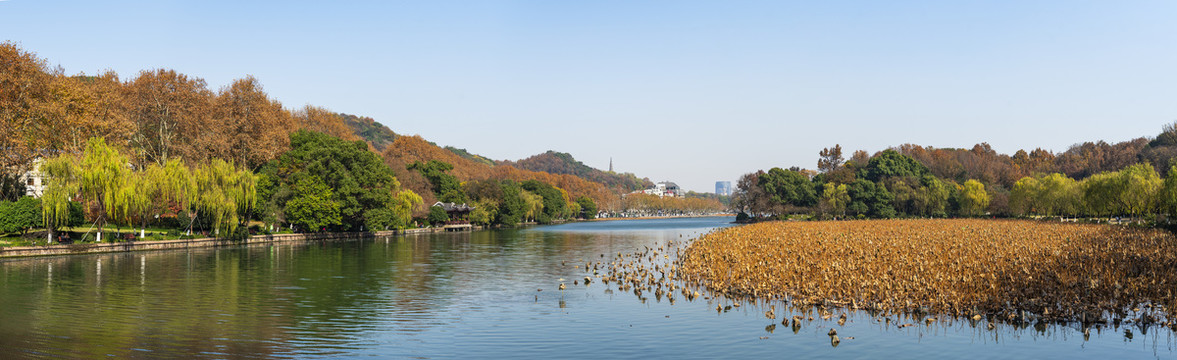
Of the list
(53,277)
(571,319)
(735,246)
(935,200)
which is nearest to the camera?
(571,319)

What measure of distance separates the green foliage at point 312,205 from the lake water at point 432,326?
1337 inches

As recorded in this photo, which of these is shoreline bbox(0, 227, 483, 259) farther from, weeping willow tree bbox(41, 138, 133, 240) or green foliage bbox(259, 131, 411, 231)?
green foliage bbox(259, 131, 411, 231)

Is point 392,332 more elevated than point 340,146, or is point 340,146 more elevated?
point 340,146

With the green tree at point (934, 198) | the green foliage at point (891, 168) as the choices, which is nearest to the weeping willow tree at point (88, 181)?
the green tree at point (934, 198)

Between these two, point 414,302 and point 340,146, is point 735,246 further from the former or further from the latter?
point 340,146

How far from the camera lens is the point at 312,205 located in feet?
228

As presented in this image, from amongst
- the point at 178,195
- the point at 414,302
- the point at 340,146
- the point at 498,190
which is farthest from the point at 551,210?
the point at 414,302

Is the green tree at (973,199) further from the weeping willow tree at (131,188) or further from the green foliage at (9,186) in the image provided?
the green foliage at (9,186)

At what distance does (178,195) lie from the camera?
2151 inches

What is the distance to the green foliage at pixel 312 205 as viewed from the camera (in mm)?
69312

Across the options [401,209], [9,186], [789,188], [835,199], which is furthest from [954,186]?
[9,186]

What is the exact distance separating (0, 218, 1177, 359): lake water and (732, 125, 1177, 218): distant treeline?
68789 millimetres

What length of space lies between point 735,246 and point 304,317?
23.4m

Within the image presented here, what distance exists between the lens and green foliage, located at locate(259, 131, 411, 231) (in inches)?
2800
